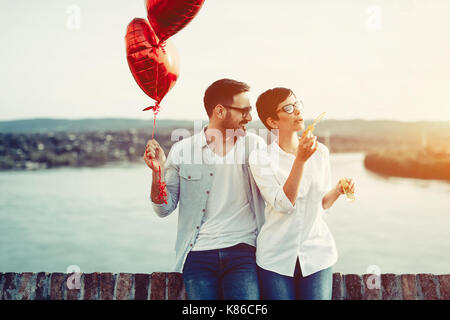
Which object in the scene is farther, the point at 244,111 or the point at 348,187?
the point at 244,111

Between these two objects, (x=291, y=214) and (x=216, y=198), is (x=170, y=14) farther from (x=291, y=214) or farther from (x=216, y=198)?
(x=291, y=214)

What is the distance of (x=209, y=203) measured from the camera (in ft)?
7.40

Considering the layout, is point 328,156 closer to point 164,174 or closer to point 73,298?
point 164,174

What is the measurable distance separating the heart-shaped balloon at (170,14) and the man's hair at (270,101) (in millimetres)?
563

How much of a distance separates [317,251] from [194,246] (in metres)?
0.57

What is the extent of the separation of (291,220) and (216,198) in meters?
0.38

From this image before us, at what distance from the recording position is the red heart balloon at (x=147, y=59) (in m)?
2.40

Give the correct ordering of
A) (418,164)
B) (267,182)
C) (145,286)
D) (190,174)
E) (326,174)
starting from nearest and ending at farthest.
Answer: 1. (267,182)
2. (326,174)
3. (190,174)
4. (145,286)
5. (418,164)

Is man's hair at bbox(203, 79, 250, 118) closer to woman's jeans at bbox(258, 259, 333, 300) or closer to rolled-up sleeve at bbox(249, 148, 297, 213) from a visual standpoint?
rolled-up sleeve at bbox(249, 148, 297, 213)

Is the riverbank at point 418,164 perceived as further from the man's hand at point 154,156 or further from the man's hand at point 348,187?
the man's hand at point 154,156

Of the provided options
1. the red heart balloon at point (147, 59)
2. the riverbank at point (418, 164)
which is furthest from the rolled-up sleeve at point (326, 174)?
the riverbank at point (418, 164)

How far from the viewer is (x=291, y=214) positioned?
6.87 ft

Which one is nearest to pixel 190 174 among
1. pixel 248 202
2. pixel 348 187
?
pixel 248 202
